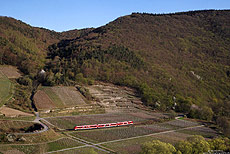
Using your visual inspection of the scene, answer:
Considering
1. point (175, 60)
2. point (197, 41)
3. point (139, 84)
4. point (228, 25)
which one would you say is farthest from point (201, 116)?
point (228, 25)

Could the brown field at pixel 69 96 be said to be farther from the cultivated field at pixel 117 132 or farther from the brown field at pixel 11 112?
the cultivated field at pixel 117 132

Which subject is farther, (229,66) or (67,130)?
(229,66)

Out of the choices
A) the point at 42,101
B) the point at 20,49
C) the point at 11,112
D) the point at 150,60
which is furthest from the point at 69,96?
the point at 150,60

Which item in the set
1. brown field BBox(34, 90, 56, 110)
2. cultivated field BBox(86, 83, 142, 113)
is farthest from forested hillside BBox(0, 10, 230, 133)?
brown field BBox(34, 90, 56, 110)

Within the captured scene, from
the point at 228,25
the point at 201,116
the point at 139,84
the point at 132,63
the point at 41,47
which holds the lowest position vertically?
the point at 201,116

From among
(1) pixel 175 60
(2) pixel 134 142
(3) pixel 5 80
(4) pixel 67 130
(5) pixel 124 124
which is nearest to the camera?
(2) pixel 134 142

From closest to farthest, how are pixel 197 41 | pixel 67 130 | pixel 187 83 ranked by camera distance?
1. pixel 67 130
2. pixel 187 83
3. pixel 197 41

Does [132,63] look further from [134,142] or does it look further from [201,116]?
[134,142]
